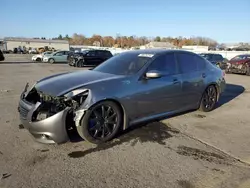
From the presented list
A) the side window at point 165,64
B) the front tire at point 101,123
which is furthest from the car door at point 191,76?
the front tire at point 101,123

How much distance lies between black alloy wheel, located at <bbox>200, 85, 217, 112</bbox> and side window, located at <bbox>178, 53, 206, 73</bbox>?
0.62 metres

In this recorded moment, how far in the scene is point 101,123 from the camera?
4.00 m

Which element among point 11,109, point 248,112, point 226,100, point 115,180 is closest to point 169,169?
point 115,180

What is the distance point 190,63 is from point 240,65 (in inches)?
485

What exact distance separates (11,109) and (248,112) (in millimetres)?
5931

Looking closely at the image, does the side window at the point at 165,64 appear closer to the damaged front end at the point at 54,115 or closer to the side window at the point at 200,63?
the side window at the point at 200,63

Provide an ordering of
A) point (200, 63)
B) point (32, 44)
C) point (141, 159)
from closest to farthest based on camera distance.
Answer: point (141, 159) → point (200, 63) → point (32, 44)

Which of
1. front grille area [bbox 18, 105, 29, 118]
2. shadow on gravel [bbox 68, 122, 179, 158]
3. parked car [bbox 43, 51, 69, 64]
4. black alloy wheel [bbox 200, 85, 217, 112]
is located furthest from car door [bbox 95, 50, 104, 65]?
front grille area [bbox 18, 105, 29, 118]

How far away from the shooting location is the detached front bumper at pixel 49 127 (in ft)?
11.7

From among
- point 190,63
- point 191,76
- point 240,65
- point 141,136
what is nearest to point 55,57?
point 240,65

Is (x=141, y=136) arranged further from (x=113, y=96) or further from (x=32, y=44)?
(x=32, y=44)

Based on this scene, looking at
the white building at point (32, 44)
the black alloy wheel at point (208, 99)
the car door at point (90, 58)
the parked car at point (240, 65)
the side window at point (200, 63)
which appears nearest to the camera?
the side window at point (200, 63)

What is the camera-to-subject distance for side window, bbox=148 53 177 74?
15.5 ft

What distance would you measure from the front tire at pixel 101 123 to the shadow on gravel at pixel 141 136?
5.7 inches
